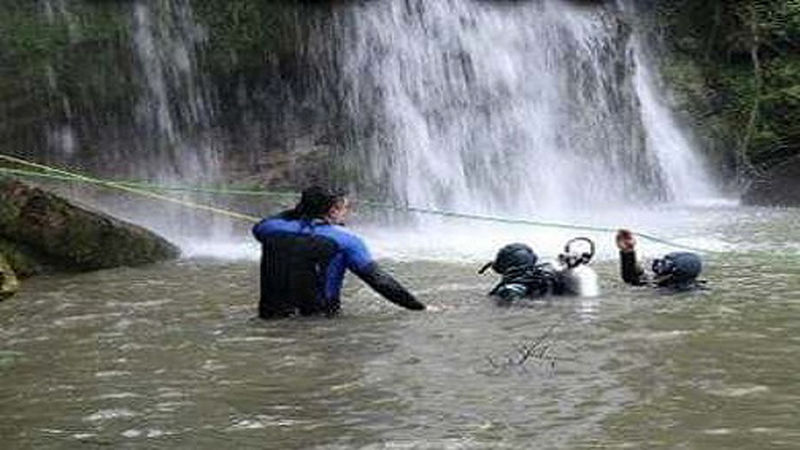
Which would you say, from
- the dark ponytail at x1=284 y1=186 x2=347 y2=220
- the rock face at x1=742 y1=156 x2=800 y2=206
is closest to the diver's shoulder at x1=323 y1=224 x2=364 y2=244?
the dark ponytail at x1=284 y1=186 x2=347 y2=220

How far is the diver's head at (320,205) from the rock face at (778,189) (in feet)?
34.4

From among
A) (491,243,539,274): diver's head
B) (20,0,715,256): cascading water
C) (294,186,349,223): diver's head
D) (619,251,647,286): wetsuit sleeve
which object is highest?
(20,0,715,256): cascading water

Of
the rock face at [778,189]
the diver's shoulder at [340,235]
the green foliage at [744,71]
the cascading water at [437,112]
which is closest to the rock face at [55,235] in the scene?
the cascading water at [437,112]

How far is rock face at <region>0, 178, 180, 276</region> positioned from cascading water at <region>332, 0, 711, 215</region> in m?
4.21

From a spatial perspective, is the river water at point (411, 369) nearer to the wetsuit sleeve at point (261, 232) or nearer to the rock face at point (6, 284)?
the rock face at point (6, 284)

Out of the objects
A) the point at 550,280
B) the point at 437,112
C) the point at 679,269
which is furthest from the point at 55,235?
the point at 437,112

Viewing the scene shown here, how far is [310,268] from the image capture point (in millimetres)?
7656

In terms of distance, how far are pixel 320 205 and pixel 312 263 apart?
1.29 feet

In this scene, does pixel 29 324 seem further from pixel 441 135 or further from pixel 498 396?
pixel 441 135

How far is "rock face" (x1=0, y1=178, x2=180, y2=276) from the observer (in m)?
10.8

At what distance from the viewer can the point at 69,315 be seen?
807 cm

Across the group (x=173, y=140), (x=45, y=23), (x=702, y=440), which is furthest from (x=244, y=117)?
(x=702, y=440)

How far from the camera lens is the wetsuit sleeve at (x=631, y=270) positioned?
28.0ft

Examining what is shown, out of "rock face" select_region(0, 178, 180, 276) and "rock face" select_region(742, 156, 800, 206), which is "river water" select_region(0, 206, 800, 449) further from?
"rock face" select_region(742, 156, 800, 206)
